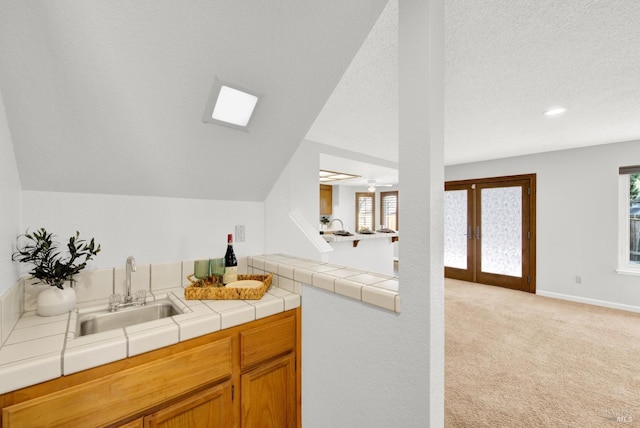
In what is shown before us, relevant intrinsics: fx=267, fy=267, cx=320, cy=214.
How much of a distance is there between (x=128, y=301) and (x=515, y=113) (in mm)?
3500

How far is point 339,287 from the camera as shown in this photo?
1.25 metres

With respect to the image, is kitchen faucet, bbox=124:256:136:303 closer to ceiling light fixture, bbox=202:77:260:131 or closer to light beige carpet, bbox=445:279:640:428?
ceiling light fixture, bbox=202:77:260:131

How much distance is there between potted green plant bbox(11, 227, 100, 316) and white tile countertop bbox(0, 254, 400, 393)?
6cm

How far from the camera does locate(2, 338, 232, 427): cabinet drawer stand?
0.81m

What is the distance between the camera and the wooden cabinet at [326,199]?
6.68 m

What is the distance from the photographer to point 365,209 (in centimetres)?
793

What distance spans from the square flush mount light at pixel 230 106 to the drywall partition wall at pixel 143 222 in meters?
0.64

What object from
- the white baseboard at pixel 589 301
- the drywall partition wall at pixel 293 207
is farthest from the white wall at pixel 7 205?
the white baseboard at pixel 589 301

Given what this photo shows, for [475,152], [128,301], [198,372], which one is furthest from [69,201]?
[475,152]

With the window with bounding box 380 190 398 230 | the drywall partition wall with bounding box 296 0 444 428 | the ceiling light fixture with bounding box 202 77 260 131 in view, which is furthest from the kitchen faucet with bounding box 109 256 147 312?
the window with bounding box 380 190 398 230

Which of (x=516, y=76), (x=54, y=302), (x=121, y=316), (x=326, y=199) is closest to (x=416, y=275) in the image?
(x=121, y=316)

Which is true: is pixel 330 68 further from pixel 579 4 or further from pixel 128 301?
pixel 128 301

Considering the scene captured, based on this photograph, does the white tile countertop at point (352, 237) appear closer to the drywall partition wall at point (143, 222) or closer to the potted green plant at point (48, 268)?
the drywall partition wall at point (143, 222)

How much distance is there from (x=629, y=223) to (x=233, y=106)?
17.5ft
